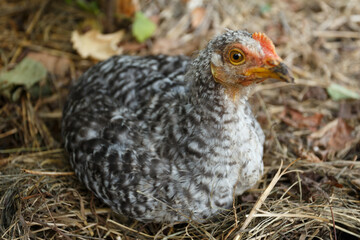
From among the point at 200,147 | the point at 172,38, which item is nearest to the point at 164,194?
the point at 200,147

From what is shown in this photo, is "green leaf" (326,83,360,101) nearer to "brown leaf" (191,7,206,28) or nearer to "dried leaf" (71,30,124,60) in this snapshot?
"brown leaf" (191,7,206,28)

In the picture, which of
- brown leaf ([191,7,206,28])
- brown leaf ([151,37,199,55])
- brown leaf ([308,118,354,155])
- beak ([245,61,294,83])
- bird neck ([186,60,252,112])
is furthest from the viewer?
brown leaf ([191,7,206,28])

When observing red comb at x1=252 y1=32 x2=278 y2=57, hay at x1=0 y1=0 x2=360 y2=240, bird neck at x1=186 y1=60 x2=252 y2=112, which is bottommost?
hay at x1=0 y1=0 x2=360 y2=240

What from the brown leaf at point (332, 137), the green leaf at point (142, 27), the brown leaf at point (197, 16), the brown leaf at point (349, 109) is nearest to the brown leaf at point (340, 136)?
the brown leaf at point (332, 137)

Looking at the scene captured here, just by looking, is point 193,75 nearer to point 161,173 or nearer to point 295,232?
point 161,173

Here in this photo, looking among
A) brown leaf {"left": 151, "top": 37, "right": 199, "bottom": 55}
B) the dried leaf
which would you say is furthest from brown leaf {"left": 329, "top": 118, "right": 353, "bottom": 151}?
the dried leaf
